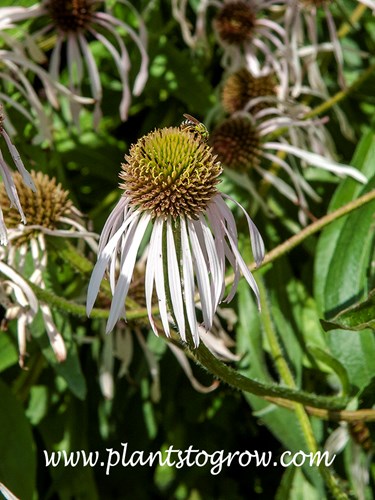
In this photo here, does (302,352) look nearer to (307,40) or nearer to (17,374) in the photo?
(17,374)

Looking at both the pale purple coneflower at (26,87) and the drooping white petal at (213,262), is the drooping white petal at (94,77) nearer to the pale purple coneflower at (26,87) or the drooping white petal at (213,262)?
the pale purple coneflower at (26,87)

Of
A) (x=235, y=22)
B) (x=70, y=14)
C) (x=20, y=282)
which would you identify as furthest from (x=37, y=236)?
(x=235, y=22)

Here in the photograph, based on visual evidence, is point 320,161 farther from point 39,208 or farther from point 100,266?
point 100,266

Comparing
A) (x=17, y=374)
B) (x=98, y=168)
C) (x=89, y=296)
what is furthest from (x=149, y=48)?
(x=89, y=296)

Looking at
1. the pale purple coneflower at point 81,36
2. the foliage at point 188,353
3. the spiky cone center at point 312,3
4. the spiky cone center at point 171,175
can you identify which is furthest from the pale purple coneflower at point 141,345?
the spiky cone center at point 312,3

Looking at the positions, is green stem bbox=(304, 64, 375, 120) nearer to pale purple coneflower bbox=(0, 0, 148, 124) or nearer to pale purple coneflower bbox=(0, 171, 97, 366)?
pale purple coneflower bbox=(0, 0, 148, 124)
